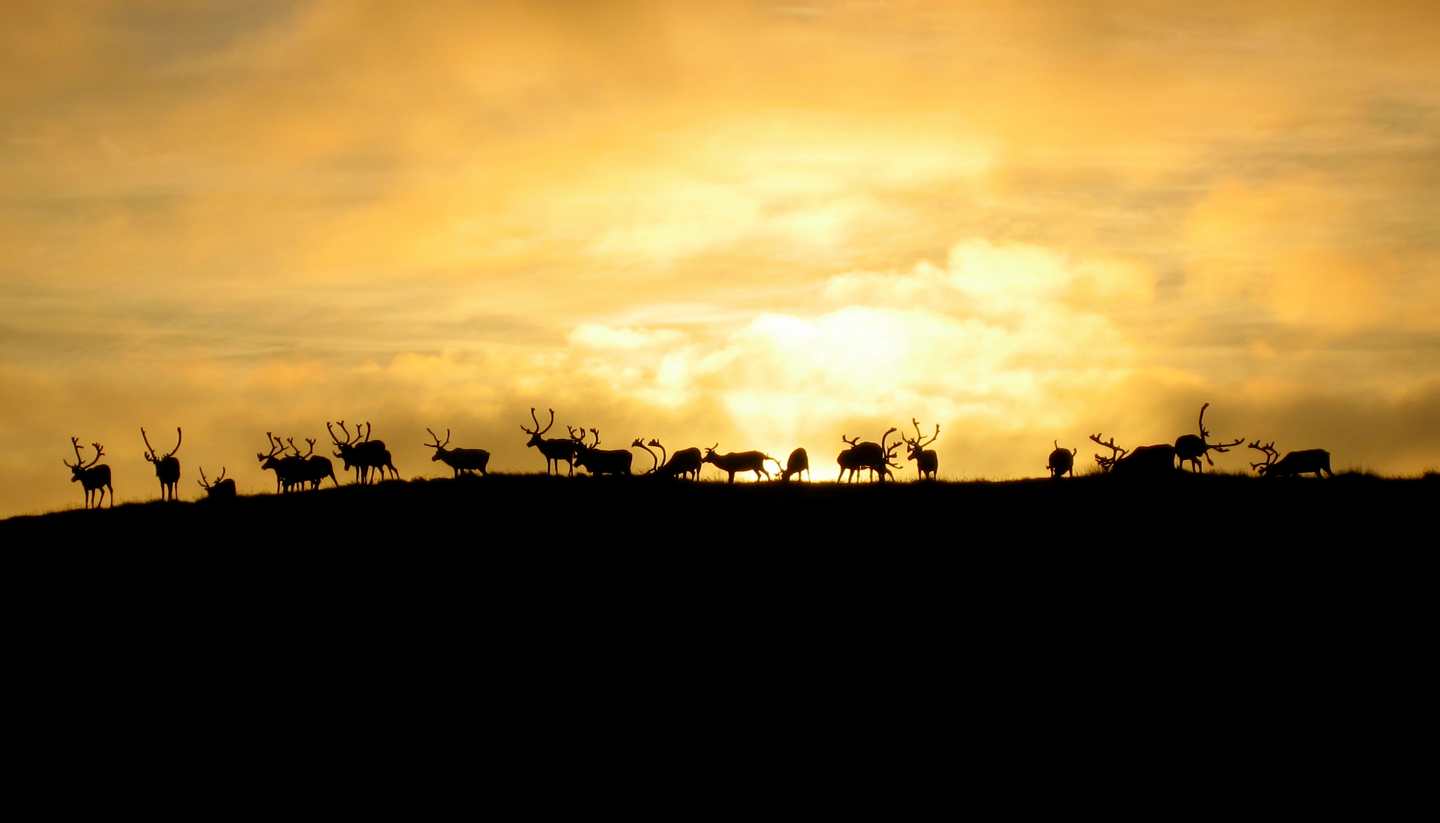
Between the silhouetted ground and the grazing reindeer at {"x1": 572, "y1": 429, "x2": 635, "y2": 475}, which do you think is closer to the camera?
the silhouetted ground

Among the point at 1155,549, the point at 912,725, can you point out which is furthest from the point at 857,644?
the point at 1155,549

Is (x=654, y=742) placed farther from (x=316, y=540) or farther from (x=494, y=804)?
(x=316, y=540)

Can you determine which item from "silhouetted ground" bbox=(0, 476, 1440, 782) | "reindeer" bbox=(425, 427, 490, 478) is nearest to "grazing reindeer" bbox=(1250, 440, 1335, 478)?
"silhouetted ground" bbox=(0, 476, 1440, 782)

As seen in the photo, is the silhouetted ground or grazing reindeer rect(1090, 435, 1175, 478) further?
grazing reindeer rect(1090, 435, 1175, 478)

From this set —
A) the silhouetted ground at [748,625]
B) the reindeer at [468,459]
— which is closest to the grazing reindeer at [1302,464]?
the silhouetted ground at [748,625]

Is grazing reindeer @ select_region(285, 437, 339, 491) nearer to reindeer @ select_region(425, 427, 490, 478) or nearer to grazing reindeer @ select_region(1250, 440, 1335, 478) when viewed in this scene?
reindeer @ select_region(425, 427, 490, 478)

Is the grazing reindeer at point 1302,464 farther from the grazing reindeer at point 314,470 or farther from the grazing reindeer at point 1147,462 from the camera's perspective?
the grazing reindeer at point 314,470

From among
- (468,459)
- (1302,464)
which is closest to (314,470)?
(468,459)

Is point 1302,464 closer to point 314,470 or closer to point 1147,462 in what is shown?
point 1147,462

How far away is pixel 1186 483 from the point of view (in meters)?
38.7

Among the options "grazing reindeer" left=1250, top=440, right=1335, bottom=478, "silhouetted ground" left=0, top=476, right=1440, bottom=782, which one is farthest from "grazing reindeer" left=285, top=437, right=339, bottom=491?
"grazing reindeer" left=1250, top=440, right=1335, bottom=478

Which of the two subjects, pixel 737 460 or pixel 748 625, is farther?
pixel 737 460

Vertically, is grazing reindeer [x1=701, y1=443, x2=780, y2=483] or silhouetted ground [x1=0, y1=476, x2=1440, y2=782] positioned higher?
grazing reindeer [x1=701, y1=443, x2=780, y2=483]

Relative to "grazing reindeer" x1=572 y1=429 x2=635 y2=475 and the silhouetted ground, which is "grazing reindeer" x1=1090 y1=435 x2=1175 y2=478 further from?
"grazing reindeer" x1=572 y1=429 x2=635 y2=475
